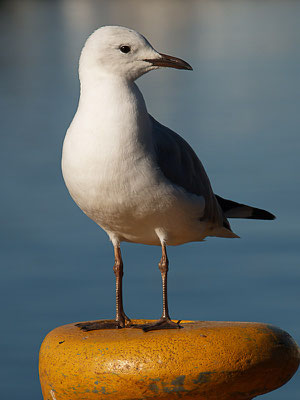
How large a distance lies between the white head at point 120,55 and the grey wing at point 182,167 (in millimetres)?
451

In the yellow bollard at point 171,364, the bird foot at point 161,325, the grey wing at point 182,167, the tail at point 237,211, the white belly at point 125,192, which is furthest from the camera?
the tail at point 237,211

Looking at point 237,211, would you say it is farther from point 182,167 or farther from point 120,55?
point 120,55

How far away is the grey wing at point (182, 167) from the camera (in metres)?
5.79

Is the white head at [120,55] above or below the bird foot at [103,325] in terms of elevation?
above

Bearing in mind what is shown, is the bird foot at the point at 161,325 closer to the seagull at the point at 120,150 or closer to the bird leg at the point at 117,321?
the seagull at the point at 120,150

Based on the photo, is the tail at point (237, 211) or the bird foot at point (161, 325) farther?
the tail at point (237, 211)

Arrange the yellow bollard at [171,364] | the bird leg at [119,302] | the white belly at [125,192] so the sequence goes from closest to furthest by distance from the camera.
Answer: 1. the yellow bollard at [171,364]
2. the white belly at [125,192]
3. the bird leg at [119,302]

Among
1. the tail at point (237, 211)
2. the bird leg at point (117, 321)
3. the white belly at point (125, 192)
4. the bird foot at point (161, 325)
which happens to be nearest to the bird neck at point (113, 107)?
the white belly at point (125, 192)

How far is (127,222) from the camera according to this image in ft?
18.5

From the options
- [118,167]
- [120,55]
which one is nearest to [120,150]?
[118,167]

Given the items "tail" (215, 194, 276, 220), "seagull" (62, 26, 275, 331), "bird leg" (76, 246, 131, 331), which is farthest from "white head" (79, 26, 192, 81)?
"tail" (215, 194, 276, 220)

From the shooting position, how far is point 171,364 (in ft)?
17.3

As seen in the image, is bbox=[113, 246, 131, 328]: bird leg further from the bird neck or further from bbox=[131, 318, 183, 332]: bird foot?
the bird neck

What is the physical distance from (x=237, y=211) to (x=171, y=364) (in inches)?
75.6
